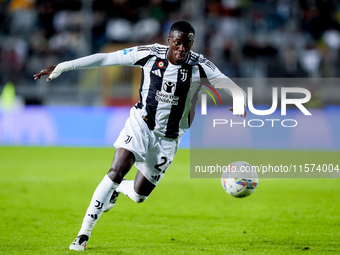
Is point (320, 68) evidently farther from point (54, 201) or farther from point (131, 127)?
point (131, 127)

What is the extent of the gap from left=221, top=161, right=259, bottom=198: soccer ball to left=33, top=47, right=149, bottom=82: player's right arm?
184cm

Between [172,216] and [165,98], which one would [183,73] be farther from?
[172,216]

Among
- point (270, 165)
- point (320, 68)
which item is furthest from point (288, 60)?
point (270, 165)

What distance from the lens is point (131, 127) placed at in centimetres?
631

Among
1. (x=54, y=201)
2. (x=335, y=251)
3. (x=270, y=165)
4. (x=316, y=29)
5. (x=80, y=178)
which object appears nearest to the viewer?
(x=335, y=251)

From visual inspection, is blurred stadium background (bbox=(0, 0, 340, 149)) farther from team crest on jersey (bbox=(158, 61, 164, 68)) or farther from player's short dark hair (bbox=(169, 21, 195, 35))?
player's short dark hair (bbox=(169, 21, 195, 35))

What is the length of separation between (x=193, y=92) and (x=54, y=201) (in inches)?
146

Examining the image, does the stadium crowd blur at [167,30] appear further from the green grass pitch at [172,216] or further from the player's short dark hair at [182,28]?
the player's short dark hair at [182,28]

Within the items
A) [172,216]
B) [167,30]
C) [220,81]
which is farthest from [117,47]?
[220,81]

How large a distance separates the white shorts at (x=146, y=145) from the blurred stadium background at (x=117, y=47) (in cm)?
934

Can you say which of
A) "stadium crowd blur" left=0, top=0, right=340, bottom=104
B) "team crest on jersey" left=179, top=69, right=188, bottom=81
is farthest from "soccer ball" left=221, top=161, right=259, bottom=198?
"stadium crowd blur" left=0, top=0, right=340, bottom=104

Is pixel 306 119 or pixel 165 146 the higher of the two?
pixel 306 119

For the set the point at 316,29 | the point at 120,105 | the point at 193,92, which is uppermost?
the point at 316,29

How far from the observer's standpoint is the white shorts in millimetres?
6133
